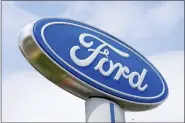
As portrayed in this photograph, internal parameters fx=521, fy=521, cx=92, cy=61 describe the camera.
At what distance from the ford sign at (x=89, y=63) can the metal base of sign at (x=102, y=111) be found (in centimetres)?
12

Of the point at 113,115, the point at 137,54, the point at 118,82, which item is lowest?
the point at 113,115

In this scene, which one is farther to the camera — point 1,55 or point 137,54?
point 137,54

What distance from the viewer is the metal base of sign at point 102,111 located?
995 centimetres

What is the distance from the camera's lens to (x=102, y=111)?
32.9ft

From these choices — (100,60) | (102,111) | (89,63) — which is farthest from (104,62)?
(102,111)

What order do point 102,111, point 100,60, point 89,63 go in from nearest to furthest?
point 102,111
point 89,63
point 100,60

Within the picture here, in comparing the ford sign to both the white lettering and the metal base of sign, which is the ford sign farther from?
the metal base of sign

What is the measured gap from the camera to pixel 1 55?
396 inches

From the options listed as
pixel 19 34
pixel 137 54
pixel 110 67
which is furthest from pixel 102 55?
pixel 19 34

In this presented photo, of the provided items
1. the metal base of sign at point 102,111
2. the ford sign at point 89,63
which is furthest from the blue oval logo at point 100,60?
the metal base of sign at point 102,111

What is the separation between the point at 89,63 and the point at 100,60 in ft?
0.99

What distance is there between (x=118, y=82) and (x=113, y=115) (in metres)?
0.69

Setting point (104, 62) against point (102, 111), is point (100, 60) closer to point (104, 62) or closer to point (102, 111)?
point (104, 62)

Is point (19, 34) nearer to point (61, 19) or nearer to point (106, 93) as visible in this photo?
point (61, 19)
